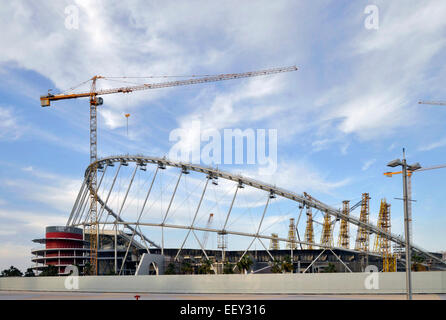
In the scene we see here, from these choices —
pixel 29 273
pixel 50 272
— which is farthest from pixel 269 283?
pixel 29 273

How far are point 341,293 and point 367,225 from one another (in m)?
42.9

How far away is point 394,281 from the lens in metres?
51.9

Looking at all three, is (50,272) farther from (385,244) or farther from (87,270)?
(385,244)

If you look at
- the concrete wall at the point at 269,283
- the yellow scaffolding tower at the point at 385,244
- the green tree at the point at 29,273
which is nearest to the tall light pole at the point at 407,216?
the concrete wall at the point at 269,283

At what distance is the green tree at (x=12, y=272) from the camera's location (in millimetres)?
116931

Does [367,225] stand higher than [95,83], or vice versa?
[95,83]

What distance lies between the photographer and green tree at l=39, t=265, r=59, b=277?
347 feet

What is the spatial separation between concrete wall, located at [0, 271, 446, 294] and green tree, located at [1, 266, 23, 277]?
5145cm

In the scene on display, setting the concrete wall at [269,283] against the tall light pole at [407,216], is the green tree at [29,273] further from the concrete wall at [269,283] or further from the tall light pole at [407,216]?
the tall light pole at [407,216]

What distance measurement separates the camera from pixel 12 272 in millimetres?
117625

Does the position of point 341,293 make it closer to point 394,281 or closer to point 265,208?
point 394,281

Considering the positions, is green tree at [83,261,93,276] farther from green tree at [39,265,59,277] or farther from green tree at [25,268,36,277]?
green tree at [25,268,36,277]

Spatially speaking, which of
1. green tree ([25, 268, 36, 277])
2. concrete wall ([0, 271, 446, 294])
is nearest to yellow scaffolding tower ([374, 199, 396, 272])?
concrete wall ([0, 271, 446, 294])
